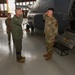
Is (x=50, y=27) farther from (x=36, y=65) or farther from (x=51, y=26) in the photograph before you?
(x=36, y=65)

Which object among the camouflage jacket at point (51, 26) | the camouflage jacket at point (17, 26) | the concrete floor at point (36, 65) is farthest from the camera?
the camouflage jacket at point (51, 26)

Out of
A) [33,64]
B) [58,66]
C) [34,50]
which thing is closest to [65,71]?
[58,66]

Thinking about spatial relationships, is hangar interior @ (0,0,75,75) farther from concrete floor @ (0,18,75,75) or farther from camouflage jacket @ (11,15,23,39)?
camouflage jacket @ (11,15,23,39)

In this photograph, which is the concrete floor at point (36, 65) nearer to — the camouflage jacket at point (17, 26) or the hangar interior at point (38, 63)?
the hangar interior at point (38, 63)

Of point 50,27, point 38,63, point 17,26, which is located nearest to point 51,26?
point 50,27

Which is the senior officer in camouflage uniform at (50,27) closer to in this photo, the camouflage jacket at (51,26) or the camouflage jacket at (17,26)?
the camouflage jacket at (51,26)

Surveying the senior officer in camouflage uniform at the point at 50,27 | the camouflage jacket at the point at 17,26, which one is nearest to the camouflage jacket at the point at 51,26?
the senior officer in camouflage uniform at the point at 50,27

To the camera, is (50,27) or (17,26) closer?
(17,26)

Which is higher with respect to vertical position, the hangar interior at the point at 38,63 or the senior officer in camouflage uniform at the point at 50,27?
the senior officer in camouflage uniform at the point at 50,27

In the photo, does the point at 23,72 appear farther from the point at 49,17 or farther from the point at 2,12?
the point at 2,12

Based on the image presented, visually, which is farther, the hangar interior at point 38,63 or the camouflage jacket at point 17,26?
the camouflage jacket at point 17,26

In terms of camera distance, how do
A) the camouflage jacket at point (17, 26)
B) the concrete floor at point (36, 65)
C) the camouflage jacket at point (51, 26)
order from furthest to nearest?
the camouflage jacket at point (51, 26) < the camouflage jacket at point (17, 26) < the concrete floor at point (36, 65)

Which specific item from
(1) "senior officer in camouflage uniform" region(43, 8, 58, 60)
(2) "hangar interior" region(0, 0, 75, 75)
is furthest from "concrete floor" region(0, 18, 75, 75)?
(1) "senior officer in camouflage uniform" region(43, 8, 58, 60)

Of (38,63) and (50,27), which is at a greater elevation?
(50,27)
